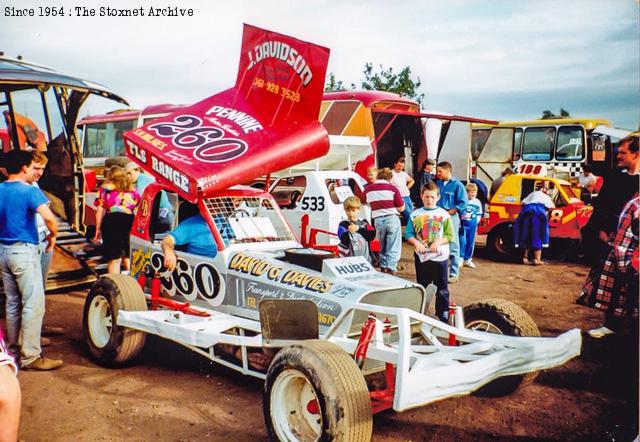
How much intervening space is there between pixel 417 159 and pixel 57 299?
920 cm

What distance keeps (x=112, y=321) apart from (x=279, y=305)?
1.76m

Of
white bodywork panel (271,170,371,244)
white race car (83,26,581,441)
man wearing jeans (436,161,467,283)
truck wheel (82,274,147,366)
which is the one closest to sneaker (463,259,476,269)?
man wearing jeans (436,161,467,283)

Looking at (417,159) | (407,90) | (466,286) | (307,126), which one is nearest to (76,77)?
(307,126)

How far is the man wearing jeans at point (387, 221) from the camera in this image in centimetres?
768

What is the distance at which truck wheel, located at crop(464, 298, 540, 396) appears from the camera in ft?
12.6

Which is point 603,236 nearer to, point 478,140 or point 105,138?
point 478,140

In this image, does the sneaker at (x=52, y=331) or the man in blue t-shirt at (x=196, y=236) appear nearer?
the man in blue t-shirt at (x=196, y=236)

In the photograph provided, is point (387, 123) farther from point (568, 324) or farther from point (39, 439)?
point (39, 439)

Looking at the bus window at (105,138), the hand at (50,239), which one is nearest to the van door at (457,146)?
the bus window at (105,138)

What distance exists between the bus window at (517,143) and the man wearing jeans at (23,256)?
1354cm

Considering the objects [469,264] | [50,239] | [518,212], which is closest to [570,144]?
[518,212]

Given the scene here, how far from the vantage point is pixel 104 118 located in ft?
49.3

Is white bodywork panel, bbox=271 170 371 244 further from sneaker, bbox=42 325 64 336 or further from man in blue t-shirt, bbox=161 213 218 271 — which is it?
sneaker, bbox=42 325 64 336

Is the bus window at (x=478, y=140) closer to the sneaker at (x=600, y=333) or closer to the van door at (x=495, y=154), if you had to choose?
the van door at (x=495, y=154)
